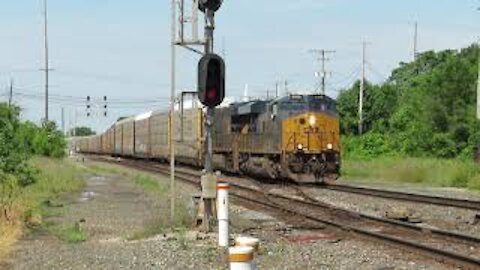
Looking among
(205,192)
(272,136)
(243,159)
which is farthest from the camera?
(243,159)

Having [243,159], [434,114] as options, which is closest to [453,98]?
[434,114]

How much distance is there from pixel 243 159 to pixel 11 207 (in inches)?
676

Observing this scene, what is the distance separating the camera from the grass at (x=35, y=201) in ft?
47.4

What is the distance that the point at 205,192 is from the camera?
14.5 m

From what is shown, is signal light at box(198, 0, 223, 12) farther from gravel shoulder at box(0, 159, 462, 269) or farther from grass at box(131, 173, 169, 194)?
grass at box(131, 173, 169, 194)

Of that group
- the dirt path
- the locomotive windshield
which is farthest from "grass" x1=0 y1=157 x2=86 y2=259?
the locomotive windshield

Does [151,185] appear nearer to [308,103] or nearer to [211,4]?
[308,103]

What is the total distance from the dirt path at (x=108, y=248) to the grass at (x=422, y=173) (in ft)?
50.8

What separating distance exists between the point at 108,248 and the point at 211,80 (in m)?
3.23

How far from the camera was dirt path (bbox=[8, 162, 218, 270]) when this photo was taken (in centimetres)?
1142

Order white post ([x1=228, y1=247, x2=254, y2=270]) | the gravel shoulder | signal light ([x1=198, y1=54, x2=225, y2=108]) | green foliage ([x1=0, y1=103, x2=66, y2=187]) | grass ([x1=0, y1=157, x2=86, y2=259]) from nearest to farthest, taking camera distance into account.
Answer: white post ([x1=228, y1=247, x2=254, y2=270]), the gravel shoulder, signal light ([x1=198, y1=54, x2=225, y2=108]), grass ([x1=0, y1=157, x2=86, y2=259]), green foliage ([x1=0, y1=103, x2=66, y2=187])

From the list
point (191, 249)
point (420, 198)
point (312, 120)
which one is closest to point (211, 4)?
point (191, 249)

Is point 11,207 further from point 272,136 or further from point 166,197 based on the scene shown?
point 272,136

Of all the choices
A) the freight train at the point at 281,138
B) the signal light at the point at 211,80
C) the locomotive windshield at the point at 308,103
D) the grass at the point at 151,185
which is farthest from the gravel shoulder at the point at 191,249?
the locomotive windshield at the point at 308,103
